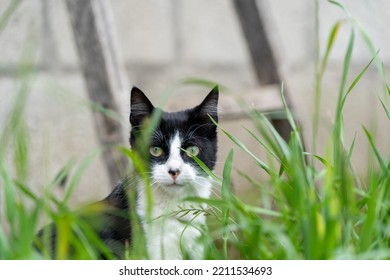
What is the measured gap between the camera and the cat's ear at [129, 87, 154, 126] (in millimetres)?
1452

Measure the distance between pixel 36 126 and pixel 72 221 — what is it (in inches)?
63.6

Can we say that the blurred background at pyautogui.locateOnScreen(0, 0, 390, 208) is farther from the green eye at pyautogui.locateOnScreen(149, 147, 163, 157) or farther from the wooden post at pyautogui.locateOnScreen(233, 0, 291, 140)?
the green eye at pyautogui.locateOnScreen(149, 147, 163, 157)

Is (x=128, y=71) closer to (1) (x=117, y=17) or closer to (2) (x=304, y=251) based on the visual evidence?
(1) (x=117, y=17)

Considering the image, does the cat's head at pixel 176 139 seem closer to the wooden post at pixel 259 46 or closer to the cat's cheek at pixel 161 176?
the cat's cheek at pixel 161 176

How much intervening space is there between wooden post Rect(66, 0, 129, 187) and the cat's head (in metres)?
0.31

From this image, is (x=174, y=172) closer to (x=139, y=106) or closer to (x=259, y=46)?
(x=139, y=106)

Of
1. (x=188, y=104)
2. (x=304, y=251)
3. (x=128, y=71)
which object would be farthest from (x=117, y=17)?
(x=304, y=251)

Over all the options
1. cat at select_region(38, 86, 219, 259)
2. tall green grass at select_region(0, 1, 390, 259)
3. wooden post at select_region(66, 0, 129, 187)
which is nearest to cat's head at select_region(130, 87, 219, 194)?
cat at select_region(38, 86, 219, 259)

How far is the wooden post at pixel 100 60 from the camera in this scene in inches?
71.0

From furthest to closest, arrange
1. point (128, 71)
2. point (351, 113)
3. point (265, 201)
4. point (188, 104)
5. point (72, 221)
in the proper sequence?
point (351, 113) < point (128, 71) < point (188, 104) < point (265, 201) < point (72, 221)

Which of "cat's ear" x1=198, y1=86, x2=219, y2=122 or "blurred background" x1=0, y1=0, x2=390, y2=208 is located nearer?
"cat's ear" x1=198, y1=86, x2=219, y2=122

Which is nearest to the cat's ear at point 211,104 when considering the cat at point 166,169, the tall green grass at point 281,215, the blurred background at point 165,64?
the cat at point 166,169

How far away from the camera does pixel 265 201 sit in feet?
3.23

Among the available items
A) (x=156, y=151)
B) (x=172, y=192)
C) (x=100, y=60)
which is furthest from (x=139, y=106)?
(x=100, y=60)
